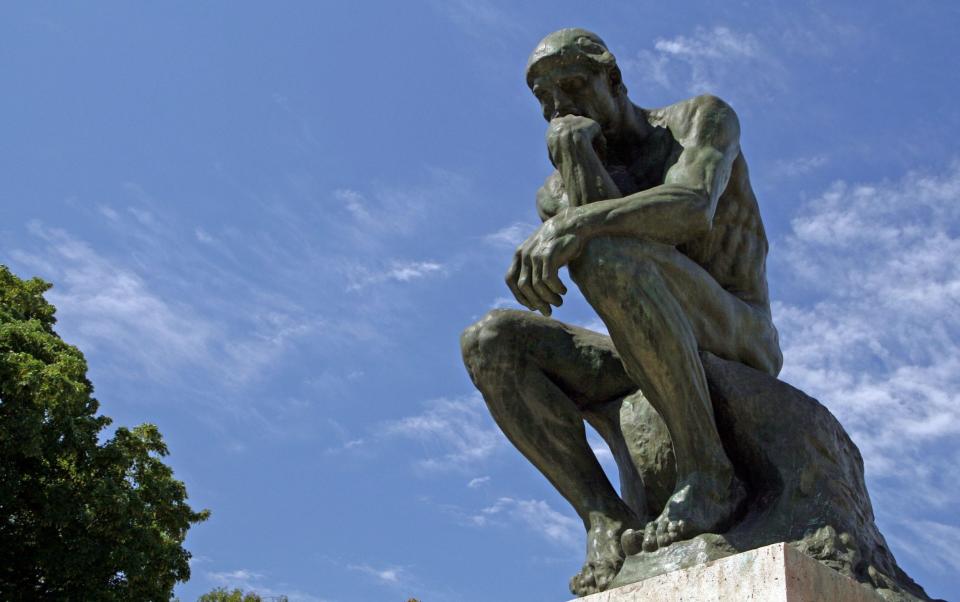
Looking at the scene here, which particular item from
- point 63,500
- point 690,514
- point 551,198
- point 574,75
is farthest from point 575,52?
point 63,500

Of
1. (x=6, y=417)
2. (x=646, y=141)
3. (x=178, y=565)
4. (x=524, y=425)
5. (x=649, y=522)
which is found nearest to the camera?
(x=649, y=522)

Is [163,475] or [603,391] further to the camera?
[163,475]

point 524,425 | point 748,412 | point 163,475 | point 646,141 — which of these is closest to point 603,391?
point 524,425

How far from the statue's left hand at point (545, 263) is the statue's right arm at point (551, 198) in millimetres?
886

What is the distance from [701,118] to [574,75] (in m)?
0.72

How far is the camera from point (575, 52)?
675 centimetres

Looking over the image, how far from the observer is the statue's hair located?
6758 mm

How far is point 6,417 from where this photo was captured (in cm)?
1869

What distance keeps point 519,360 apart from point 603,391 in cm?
48

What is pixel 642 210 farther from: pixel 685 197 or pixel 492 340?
pixel 492 340

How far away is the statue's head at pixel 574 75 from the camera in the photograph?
6766mm

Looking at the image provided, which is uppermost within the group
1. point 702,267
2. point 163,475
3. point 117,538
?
point 163,475

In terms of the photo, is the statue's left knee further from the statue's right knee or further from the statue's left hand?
the statue's right knee

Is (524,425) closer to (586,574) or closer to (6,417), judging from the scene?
(586,574)
